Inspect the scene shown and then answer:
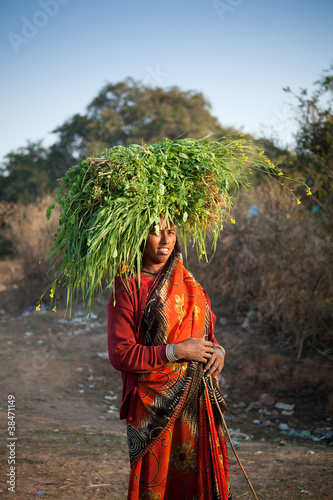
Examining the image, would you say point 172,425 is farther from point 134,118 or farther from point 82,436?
point 134,118

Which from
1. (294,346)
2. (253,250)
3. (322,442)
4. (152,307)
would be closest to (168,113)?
(253,250)

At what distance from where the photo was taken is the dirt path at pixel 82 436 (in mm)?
2908

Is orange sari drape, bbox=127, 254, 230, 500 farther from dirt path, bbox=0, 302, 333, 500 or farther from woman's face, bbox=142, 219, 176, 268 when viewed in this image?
dirt path, bbox=0, 302, 333, 500

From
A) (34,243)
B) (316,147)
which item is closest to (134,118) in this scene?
(34,243)

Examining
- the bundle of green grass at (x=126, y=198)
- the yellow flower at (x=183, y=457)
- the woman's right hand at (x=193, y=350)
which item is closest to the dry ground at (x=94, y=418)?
the bundle of green grass at (x=126, y=198)

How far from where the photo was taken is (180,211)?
210 centimetres

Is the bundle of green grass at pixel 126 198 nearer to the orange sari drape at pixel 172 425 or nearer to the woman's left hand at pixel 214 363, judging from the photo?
the orange sari drape at pixel 172 425

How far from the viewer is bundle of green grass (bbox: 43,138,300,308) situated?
1.94 m

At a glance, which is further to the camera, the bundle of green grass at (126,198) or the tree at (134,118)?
the tree at (134,118)

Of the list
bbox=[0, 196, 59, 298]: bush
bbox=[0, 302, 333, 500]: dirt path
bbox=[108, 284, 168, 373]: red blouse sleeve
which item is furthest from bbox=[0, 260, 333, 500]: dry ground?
bbox=[0, 196, 59, 298]: bush

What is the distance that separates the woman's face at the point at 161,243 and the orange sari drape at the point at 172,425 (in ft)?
0.42

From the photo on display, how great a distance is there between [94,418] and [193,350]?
3546 millimetres

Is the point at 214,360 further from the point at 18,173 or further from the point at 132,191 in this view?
the point at 18,173

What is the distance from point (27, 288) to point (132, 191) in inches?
380
